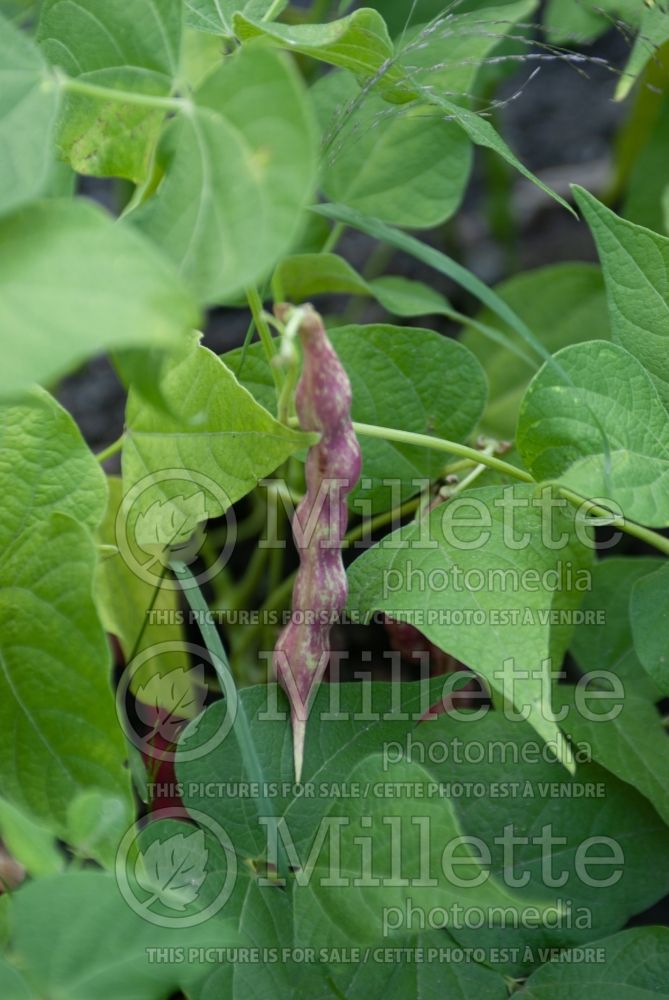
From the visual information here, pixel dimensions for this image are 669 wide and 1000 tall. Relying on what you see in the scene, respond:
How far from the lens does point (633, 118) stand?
1132mm

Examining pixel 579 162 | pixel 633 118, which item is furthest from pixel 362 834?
pixel 579 162

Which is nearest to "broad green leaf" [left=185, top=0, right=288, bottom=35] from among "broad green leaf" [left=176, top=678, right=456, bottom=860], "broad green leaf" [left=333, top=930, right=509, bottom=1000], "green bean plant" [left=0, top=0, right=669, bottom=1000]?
"green bean plant" [left=0, top=0, right=669, bottom=1000]

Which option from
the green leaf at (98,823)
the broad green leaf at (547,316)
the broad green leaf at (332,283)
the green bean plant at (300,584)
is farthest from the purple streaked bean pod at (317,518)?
the broad green leaf at (547,316)

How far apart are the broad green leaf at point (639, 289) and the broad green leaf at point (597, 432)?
4cm

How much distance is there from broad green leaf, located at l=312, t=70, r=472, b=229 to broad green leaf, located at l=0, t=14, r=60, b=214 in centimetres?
35

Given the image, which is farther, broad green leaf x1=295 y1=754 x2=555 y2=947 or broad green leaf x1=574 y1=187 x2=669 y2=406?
broad green leaf x1=574 y1=187 x2=669 y2=406

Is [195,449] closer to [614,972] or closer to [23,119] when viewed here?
[23,119]

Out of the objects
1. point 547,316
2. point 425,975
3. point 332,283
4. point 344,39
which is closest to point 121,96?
point 344,39

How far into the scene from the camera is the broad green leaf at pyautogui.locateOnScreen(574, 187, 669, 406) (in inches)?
21.4

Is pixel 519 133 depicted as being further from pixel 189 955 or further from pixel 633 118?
pixel 189 955

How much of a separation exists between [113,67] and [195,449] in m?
0.19

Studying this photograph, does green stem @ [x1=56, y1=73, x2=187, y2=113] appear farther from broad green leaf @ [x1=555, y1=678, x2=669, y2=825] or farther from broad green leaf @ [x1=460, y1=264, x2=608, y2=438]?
broad green leaf @ [x1=460, y1=264, x2=608, y2=438]

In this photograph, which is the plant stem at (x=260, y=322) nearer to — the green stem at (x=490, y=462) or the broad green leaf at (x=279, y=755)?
the green stem at (x=490, y=462)

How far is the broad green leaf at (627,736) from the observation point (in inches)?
23.3
